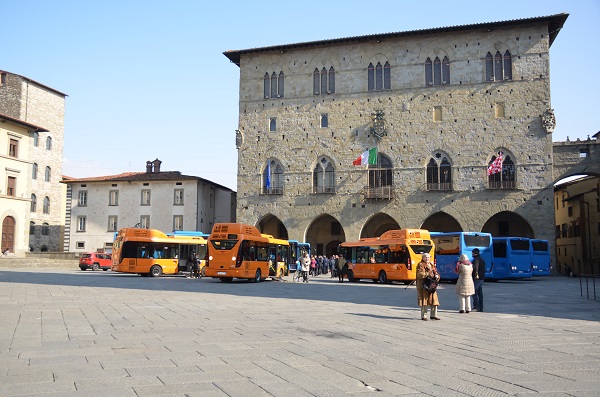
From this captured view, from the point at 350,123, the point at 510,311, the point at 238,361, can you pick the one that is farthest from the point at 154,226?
the point at 238,361

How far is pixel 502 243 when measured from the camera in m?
28.6

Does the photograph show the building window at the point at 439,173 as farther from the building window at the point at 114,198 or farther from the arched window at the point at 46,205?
the arched window at the point at 46,205

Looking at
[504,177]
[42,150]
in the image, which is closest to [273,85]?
[504,177]

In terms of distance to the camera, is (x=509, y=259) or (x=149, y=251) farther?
(x=149, y=251)

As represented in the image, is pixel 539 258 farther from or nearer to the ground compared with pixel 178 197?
nearer to the ground

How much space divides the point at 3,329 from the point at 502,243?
80.0 feet

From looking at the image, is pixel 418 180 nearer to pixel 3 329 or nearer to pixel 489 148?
pixel 489 148

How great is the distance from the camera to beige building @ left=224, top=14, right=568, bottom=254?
119 feet

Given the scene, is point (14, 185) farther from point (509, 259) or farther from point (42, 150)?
point (509, 259)

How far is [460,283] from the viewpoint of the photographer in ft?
42.8

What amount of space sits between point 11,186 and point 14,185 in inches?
8.9

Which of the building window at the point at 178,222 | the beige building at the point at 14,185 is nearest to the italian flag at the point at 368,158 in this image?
the building window at the point at 178,222

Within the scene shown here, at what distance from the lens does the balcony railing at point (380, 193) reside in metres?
37.9

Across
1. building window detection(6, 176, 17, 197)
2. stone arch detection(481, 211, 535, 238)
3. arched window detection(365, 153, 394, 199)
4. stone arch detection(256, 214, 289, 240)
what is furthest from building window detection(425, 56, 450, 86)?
building window detection(6, 176, 17, 197)
